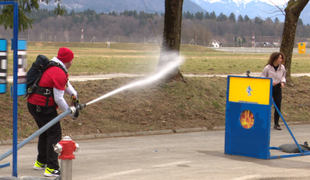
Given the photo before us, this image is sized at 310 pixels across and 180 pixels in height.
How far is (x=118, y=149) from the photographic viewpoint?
780 cm

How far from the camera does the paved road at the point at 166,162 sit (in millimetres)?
5957

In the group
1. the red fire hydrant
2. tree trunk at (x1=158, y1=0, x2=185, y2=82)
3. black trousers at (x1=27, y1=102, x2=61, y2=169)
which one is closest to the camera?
the red fire hydrant

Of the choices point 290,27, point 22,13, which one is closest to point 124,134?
point 22,13

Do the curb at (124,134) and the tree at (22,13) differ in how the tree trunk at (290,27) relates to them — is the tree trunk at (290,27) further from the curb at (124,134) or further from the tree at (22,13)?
the tree at (22,13)

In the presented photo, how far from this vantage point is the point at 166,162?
6.75 meters

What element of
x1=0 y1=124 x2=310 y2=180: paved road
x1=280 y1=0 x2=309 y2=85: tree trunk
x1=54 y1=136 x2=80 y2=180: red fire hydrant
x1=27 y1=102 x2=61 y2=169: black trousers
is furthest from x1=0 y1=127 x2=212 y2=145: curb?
x1=280 y1=0 x2=309 y2=85: tree trunk

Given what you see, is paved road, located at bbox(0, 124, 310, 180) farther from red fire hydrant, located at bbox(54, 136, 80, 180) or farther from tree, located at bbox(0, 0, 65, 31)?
tree, located at bbox(0, 0, 65, 31)

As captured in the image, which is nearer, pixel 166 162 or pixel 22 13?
pixel 166 162

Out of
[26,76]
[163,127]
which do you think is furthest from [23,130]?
[26,76]

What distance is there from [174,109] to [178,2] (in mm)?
3615

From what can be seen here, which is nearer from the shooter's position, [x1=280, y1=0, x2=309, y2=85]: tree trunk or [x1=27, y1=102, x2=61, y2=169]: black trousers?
[x1=27, y1=102, x2=61, y2=169]: black trousers

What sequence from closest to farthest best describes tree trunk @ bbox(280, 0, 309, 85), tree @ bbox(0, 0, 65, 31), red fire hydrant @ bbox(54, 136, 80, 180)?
red fire hydrant @ bbox(54, 136, 80, 180) → tree @ bbox(0, 0, 65, 31) → tree trunk @ bbox(280, 0, 309, 85)

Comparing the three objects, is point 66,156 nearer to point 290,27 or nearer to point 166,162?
point 166,162

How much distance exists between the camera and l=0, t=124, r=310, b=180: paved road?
235 inches
